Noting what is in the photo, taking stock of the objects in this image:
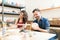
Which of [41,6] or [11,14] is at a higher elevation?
[41,6]

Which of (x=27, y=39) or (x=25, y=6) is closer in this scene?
(x=27, y=39)

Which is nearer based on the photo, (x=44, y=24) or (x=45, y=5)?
(x=44, y=24)

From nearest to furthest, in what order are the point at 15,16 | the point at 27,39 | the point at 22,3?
the point at 27,39 < the point at 15,16 < the point at 22,3

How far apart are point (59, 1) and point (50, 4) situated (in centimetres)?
36

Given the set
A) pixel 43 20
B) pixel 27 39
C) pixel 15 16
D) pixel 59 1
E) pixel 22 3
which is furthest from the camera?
pixel 22 3

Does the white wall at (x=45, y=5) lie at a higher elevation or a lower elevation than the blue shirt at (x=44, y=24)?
higher

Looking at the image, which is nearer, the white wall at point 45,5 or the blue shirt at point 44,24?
the blue shirt at point 44,24

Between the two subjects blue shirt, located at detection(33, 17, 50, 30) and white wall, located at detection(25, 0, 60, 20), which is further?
white wall, located at detection(25, 0, 60, 20)

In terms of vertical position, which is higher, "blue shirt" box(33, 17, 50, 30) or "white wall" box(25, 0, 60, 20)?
"white wall" box(25, 0, 60, 20)

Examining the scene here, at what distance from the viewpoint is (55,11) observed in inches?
165

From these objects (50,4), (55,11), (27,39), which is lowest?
(27,39)

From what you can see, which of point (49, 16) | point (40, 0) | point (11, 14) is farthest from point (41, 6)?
point (11, 14)

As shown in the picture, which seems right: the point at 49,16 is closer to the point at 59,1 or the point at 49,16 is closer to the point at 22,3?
the point at 59,1

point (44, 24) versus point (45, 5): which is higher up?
point (45, 5)
